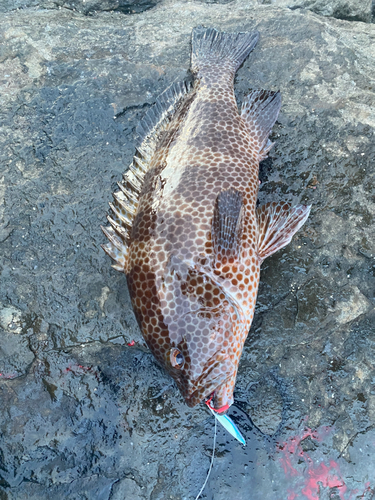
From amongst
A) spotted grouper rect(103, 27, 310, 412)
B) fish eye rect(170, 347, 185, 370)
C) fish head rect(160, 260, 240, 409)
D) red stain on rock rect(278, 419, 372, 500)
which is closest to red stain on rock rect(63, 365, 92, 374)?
spotted grouper rect(103, 27, 310, 412)

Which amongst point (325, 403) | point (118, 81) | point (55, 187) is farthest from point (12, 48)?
point (325, 403)

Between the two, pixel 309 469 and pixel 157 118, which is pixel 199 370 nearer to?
pixel 309 469

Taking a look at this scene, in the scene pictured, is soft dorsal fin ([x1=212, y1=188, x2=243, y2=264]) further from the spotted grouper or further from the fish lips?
the fish lips

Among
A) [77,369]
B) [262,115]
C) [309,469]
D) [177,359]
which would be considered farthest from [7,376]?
[262,115]

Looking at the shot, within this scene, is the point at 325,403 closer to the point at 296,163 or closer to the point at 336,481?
the point at 336,481

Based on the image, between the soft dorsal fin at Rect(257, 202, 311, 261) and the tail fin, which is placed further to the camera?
the tail fin
